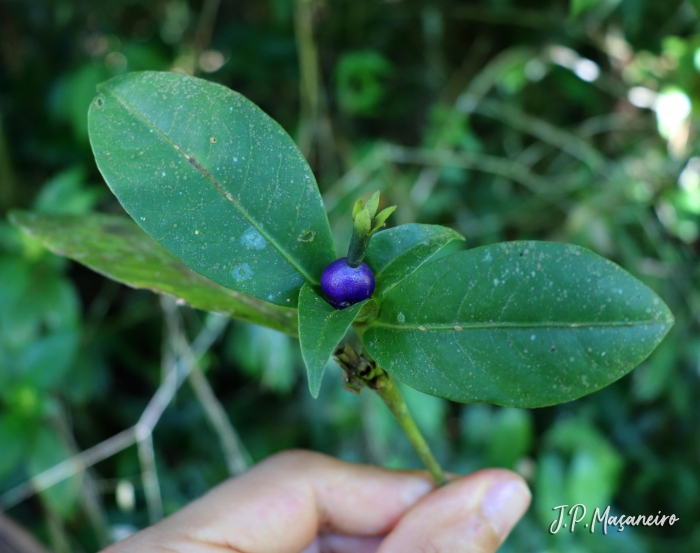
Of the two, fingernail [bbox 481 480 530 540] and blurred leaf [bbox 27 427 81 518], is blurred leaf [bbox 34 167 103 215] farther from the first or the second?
fingernail [bbox 481 480 530 540]

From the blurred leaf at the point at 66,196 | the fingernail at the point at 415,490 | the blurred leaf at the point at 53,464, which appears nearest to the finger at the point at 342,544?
the fingernail at the point at 415,490

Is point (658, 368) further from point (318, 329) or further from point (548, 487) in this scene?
point (318, 329)

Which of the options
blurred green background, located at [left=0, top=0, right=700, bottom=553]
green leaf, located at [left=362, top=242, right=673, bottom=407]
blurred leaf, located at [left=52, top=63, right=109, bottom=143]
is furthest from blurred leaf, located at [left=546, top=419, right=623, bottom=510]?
blurred leaf, located at [left=52, top=63, right=109, bottom=143]

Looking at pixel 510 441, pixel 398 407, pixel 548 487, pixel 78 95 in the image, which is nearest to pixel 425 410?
pixel 510 441

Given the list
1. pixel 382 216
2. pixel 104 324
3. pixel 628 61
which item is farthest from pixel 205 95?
pixel 628 61

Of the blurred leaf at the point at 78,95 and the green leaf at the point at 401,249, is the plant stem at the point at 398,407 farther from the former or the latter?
the blurred leaf at the point at 78,95
